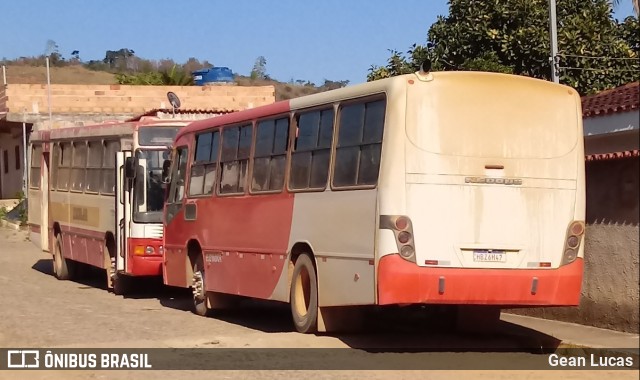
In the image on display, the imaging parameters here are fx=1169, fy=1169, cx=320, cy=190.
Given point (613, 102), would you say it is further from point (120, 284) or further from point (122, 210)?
point (120, 284)

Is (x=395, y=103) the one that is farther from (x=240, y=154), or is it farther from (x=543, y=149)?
(x=240, y=154)

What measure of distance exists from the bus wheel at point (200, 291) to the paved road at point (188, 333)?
0.74 ft

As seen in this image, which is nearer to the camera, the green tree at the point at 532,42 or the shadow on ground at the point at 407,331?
the shadow on ground at the point at 407,331

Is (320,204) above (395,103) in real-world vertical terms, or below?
below

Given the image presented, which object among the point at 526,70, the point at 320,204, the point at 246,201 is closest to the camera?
the point at 320,204

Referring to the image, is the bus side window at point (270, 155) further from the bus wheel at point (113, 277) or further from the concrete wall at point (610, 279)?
the bus wheel at point (113, 277)

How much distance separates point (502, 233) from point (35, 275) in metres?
16.1

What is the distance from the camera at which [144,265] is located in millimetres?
19609

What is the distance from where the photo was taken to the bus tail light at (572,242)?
39.5 ft

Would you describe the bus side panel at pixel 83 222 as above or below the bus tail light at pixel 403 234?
below

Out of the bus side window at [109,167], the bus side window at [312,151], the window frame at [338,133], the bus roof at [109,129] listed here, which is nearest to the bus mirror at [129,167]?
the bus roof at [109,129]

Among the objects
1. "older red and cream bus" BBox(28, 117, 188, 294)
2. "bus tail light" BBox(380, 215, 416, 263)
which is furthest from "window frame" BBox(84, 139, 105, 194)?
"bus tail light" BBox(380, 215, 416, 263)

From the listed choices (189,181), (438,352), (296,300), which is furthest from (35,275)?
(438,352)

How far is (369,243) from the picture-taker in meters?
12.0
